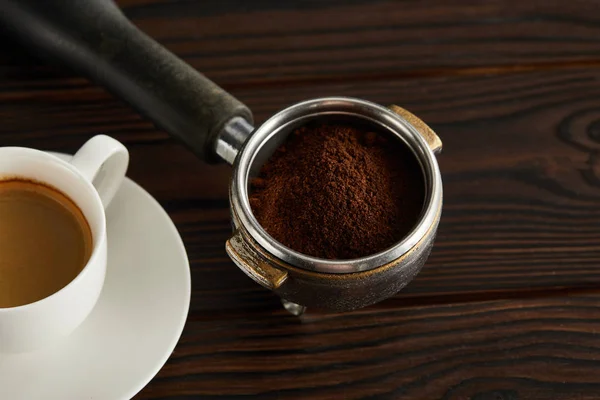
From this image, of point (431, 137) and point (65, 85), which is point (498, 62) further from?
point (65, 85)

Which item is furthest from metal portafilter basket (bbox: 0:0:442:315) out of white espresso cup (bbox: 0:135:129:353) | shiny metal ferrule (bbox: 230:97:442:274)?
white espresso cup (bbox: 0:135:129:353)

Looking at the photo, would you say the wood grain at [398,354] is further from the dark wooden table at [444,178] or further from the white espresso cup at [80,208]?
the white espresso cup at [80,208]

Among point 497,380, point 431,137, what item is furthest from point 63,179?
point 497,380

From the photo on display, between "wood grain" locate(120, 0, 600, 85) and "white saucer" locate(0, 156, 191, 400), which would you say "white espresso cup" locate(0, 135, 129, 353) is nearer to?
"white saucer" locate(0, 156, 191, 400)

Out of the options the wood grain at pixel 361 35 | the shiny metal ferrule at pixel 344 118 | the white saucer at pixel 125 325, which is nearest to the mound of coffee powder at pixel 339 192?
the shiny metal ferrule at pixel 344 118

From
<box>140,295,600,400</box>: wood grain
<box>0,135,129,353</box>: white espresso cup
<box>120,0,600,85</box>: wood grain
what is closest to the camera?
<box>0,135,129,353</box>: white espresso cup
